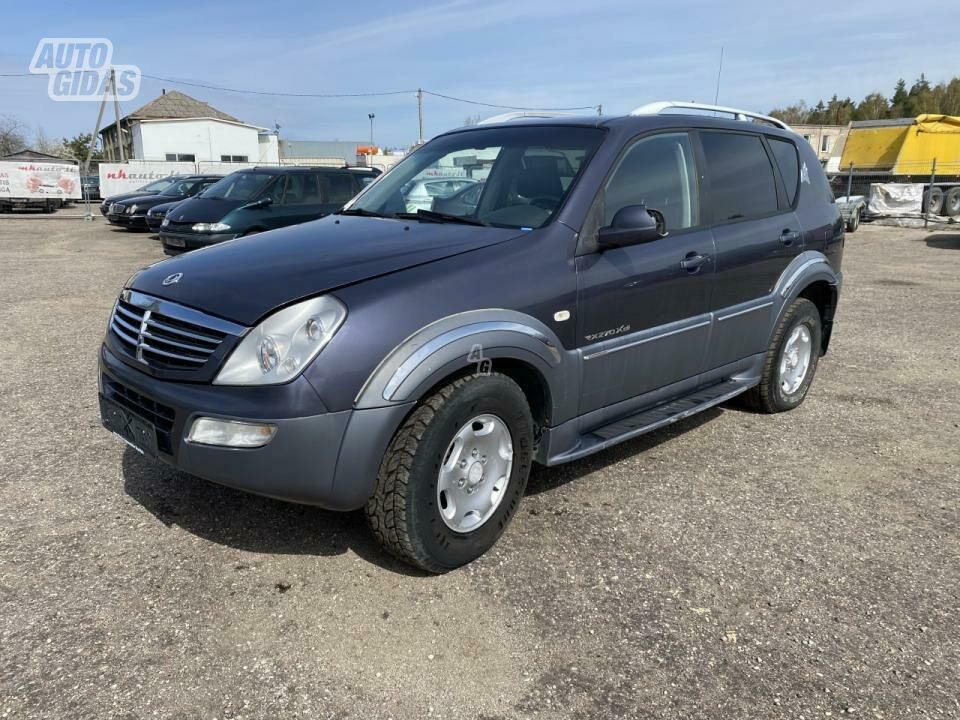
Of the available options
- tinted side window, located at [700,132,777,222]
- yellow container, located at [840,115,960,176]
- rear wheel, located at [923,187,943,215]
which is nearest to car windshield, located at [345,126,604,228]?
tinted side window, located at [700,132,777,222]

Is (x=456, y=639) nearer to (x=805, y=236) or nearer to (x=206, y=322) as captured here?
(x=206, y=322)

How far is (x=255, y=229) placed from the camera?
11.8 m

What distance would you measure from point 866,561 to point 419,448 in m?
2.08

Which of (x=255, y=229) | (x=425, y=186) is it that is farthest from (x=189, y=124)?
(x=425, y=186)

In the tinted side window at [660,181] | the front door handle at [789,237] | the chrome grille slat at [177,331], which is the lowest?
the chrome grille slat at [177,331]

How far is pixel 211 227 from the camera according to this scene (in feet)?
36.7

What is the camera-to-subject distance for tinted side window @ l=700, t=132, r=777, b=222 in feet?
13.9

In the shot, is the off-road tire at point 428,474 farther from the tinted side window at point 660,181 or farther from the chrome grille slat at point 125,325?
the chrome grille slat at point 125,325

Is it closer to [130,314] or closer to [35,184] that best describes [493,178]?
[130,314]

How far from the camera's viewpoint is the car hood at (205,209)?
11625 mm

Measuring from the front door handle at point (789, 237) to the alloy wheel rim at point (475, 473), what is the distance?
2.59m

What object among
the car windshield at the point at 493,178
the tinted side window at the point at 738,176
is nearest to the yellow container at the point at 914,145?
the tinted side window at the point at 738,176

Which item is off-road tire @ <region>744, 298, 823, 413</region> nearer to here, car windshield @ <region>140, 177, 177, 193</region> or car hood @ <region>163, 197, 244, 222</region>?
car hood @ <region>163, 197, 244, 222</region>

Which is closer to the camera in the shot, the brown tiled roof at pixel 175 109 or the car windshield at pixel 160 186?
the car windshield at pixel 160 186
